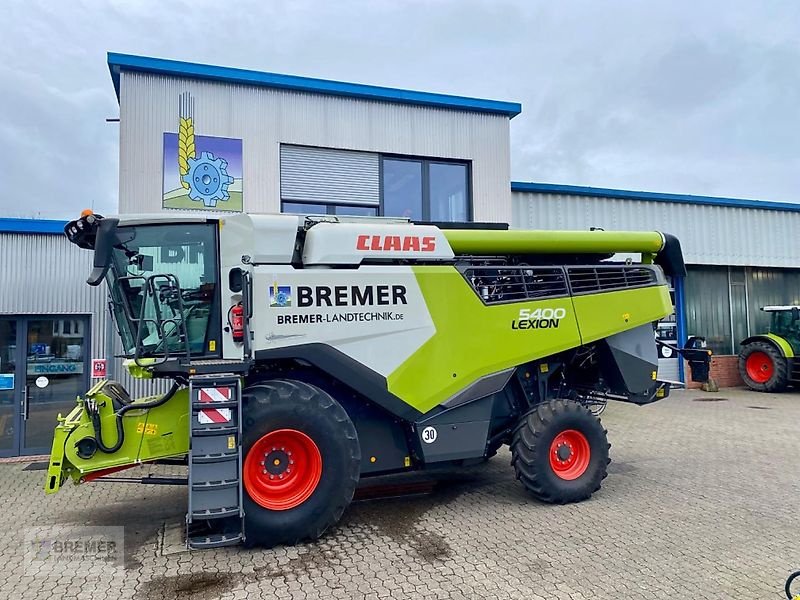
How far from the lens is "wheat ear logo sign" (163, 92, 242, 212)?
9.43 meters

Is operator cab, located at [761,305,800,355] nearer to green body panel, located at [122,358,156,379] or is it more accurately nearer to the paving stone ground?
the paving stone ground

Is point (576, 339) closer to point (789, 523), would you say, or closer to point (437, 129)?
point (789, 523)

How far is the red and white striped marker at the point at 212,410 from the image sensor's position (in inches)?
192

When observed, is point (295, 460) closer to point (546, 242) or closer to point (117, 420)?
point (117, 420)

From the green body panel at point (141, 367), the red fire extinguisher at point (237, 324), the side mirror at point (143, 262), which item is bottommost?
the green body panel at point (141, 367)

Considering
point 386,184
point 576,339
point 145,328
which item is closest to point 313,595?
point 145,328

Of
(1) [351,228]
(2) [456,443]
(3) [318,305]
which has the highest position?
(1) [351,228]

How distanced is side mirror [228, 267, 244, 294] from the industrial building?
4.55 m

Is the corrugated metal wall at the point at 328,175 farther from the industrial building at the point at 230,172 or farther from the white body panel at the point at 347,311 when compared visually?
the white body panel at the point at 347,311

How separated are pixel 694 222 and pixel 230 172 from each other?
12.3 metres

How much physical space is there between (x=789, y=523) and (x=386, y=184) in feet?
26.0

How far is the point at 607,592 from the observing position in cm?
412

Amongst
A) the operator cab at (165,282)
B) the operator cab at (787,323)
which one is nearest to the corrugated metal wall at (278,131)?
the operator cab at (165,282)

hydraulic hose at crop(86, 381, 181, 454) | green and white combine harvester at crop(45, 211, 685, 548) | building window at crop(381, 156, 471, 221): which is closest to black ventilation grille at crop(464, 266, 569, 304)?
Result: green and white combine harvester at crop(45, 211, 685, 548)
